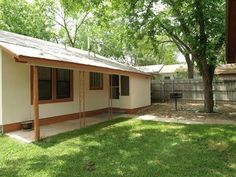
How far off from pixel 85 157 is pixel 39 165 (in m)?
1.06

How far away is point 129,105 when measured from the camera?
Answer: 13.6 m

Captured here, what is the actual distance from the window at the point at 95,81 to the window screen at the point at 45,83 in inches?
121

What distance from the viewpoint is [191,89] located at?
765 inches

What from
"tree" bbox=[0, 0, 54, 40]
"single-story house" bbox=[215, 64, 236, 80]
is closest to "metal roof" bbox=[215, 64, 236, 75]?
"single-story house" bbox=[215, 64, 236, 80]

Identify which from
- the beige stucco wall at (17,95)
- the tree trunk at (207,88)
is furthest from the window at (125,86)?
the beige stucco wall at (17,95)

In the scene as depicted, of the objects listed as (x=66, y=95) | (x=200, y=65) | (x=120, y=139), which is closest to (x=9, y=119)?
(x=66, y=95)

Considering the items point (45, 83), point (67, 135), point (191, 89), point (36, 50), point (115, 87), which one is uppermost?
point (36, 50)

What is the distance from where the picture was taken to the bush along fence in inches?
704

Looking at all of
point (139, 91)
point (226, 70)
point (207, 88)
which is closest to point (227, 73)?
point (226, 70)

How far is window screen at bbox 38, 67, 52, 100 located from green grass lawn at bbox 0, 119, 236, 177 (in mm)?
2293

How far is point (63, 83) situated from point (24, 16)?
772 inches

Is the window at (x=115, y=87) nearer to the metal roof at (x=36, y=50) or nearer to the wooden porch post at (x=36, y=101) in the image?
the metal roof at (x=36, y=50)

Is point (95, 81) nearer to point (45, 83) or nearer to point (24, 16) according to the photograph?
point (45, 83)

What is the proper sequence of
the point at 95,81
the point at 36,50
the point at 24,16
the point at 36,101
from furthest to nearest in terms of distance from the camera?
the point at 24,16
the point at 95,81
the point at 36,50
the point at 36,101
